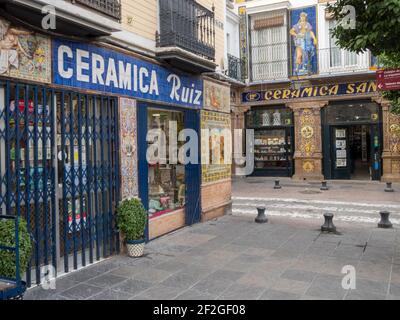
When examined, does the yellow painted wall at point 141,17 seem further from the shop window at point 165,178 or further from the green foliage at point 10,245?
the green foliage at point 10,245

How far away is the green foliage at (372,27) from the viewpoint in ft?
17.9

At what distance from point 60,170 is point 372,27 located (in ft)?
16.8

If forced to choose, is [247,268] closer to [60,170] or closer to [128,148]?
[128,148]

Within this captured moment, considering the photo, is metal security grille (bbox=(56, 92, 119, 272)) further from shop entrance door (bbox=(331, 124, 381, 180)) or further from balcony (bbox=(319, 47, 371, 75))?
shop entrance door (bbox=(331, 124, 381, 180))

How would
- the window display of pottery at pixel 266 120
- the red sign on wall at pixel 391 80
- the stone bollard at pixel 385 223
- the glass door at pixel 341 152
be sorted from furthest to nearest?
the window display of pottery at pixel 266 120 < the glass door at pixel 341 152 < the stone bollard at pixel 385 223 < the red sign on wall at pixel 391 80

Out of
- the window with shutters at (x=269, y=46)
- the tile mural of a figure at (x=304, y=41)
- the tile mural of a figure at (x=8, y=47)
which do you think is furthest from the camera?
the window with shutters at (x=269, y=46)

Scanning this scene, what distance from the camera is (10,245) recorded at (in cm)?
473

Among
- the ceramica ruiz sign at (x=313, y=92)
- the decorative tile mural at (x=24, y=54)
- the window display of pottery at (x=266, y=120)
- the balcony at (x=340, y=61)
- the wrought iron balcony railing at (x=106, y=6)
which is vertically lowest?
the decorative tile mural at (x=24, y=54)

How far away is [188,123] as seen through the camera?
9.82 meters

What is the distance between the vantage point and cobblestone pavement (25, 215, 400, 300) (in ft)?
17.5

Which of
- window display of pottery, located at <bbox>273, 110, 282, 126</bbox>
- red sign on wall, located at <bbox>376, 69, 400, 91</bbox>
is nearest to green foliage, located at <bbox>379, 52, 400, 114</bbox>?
red sign on wall, located at <bbox>376, 69, 400, 91</bbox>

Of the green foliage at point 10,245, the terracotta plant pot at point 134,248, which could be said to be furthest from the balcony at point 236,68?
the green foliage at point 10,245

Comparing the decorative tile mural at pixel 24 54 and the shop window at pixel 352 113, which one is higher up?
the shop window at pixel 352 113

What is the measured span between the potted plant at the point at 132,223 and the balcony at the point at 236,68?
13.0 meters
